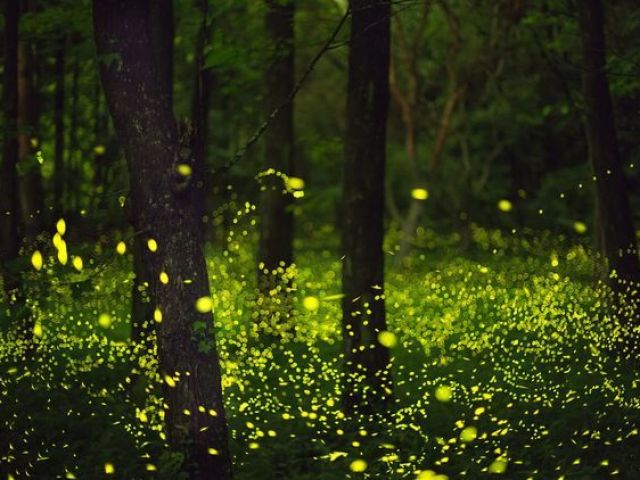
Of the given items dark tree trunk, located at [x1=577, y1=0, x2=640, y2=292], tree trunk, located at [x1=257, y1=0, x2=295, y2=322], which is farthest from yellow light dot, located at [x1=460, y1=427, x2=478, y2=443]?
tree trunk, located at [x1=257, y1=0, x2=295, y2=322]

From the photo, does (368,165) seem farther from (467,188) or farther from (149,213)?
(467,188)

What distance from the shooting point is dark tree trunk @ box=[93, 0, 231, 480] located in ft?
22.6

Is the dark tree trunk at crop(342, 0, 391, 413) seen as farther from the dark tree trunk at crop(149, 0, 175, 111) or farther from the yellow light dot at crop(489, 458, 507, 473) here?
the dark tree trunk at crop(149, 0, 175, 111)

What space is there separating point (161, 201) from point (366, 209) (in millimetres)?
2724

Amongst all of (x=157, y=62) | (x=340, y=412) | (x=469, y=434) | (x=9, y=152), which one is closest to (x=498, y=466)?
(x=469, y=434)

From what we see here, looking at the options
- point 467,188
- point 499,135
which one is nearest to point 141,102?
point 467,188

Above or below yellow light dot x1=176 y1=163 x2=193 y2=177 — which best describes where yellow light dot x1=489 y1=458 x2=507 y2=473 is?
below

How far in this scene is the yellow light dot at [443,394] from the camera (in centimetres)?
954

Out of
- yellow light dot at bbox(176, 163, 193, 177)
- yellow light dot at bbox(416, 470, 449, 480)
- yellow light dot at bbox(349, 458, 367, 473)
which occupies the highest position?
yellow light dot at bbox(176, 163, 193, 177)

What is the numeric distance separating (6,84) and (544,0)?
10.3 meters

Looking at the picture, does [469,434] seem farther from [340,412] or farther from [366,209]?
[366,209]

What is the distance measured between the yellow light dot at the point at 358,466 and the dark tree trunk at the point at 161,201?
126 centimetres

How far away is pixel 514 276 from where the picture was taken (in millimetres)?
11750

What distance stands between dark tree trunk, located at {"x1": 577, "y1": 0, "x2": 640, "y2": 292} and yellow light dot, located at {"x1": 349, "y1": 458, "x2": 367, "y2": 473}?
16.2 feet
